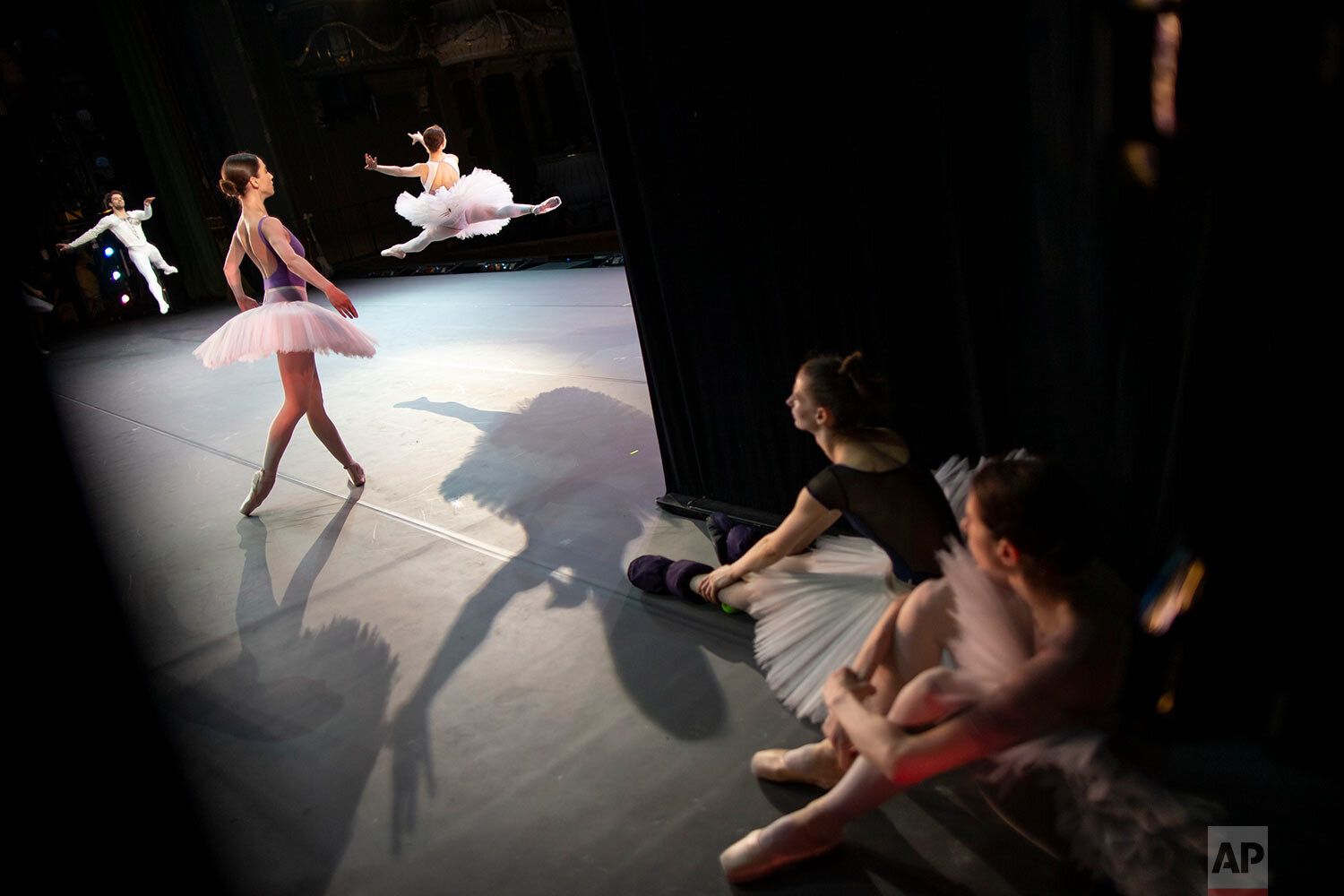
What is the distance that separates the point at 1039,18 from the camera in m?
1.93

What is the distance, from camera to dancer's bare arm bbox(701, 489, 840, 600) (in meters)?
2.01

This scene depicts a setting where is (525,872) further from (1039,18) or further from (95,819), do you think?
(1039,18)

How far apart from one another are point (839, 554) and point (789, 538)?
264 mm

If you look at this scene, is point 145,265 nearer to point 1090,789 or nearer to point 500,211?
point 500,211

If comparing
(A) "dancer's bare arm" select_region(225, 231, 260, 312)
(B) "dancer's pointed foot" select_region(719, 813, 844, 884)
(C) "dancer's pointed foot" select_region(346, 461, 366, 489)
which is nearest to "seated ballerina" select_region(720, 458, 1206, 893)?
(B) "dancer's pointed foot" select_region(719, 813, 844, 884)

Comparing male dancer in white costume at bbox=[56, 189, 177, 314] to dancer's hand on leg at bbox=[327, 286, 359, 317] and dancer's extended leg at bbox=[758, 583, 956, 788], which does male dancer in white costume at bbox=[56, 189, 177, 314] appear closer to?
dancer's hand on leg at bbox=[327, 286, 359, 317]

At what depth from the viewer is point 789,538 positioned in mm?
2047

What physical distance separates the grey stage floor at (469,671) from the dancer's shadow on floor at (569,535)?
11 mm

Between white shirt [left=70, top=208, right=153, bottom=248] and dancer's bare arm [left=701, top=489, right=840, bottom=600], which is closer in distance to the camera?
dancer's bare arm [left=701, top=489, right=840, bottom=600]

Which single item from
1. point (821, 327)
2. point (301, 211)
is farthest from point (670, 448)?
point (301, 211)

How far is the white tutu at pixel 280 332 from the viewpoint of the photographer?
13.1ft

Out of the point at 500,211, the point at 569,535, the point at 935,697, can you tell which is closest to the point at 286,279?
the point at 569,535

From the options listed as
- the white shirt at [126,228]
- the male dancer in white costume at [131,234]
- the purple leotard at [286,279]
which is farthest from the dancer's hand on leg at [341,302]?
the white shirt at [126,228]

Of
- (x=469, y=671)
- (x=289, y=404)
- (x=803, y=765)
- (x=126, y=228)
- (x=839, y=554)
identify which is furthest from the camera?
(x=126, y=228)
